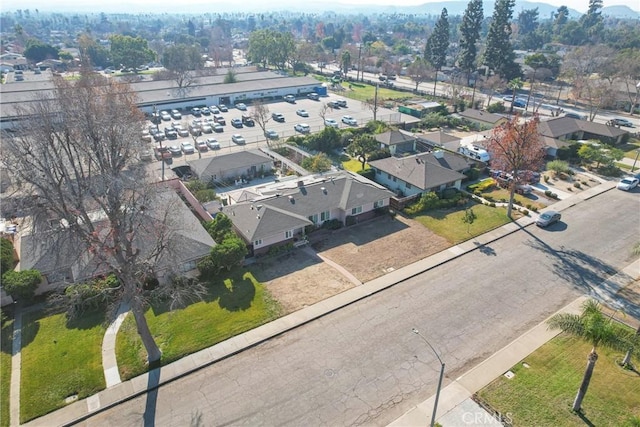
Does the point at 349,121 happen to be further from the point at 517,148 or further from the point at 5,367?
the point at 5,367

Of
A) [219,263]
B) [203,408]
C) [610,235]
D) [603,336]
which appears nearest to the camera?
[603,336]

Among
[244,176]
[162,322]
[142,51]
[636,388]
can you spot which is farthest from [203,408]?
[142,51]

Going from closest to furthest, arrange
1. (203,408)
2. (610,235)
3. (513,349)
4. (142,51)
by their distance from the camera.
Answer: (203,408) < (513,349) < (610,235) < (142,51)

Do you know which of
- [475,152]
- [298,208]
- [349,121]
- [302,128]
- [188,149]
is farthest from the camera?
[349,121]

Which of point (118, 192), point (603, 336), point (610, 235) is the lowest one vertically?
point (610, 235)

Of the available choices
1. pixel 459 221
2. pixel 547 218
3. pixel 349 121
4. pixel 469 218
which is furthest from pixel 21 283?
pixel 349 121

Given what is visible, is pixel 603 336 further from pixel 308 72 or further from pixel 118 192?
pixel 308 72
